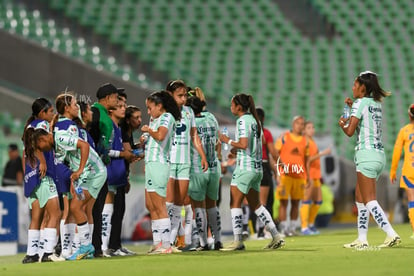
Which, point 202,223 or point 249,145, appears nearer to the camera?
point 249,145

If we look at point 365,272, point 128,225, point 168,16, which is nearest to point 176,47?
point 168,16

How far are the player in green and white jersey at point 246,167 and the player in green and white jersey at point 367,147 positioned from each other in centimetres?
128

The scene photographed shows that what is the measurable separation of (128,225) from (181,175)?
24.4 ft

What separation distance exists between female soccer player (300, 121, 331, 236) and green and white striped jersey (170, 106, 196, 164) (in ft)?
20.9

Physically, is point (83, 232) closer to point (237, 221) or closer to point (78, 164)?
point (78, 164)

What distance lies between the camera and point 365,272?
354 inches

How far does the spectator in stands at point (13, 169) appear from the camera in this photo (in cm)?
1890

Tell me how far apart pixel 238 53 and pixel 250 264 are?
24315mm

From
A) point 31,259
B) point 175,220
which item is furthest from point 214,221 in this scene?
point 31,259

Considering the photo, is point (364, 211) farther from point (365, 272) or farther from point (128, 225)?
point (128, 225)

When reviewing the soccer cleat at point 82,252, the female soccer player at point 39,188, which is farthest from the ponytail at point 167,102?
the soccer cleat at point 82,252

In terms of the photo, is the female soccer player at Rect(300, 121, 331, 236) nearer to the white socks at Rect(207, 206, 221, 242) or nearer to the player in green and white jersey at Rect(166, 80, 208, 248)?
the white socks at Rect(207, 206, 221, 242)

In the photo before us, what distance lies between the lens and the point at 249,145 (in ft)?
42.3

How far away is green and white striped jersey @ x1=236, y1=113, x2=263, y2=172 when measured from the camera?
42.1ft
